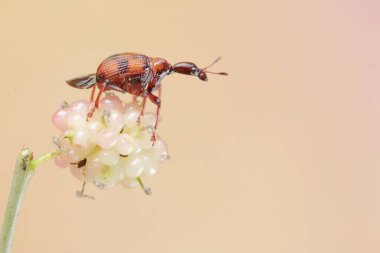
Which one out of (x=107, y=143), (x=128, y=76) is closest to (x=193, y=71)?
(x=128, y=76)

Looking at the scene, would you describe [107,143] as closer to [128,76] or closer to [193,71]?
[128,76]

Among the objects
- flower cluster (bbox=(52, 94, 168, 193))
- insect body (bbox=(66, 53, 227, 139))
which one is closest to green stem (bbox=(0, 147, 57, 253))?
flower cluster (bbox=(52, 94, 168, 193))

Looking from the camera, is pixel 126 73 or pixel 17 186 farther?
pixel 126 73

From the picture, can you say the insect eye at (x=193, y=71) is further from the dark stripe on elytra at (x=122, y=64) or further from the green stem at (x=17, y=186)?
the green stem at (x=17, y=186)

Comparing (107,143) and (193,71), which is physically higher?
(193,71)

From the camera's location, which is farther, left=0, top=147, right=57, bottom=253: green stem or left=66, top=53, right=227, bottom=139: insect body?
left=66, top=53, right=227, bottom=139: insect body

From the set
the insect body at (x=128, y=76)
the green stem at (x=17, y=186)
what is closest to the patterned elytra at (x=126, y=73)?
the insect body at (x=128, y=76)

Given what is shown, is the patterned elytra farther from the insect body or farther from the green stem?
the green stem

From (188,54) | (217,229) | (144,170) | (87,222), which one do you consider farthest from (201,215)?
(144,170)
